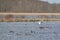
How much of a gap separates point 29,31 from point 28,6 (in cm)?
61

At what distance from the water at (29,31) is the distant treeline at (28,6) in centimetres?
23

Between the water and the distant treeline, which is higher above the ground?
the distant treeline

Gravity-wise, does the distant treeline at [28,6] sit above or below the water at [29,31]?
above

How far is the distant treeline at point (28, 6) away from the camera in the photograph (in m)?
2.63

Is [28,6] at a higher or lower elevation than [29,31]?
higher

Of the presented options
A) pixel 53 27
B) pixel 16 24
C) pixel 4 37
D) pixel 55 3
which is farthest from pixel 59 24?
pixel 4 37

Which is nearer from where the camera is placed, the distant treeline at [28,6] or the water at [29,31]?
the water at [29,31]

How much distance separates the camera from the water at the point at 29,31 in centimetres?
189

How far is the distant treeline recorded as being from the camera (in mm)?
2627

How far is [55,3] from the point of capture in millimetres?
2619

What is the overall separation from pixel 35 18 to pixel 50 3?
0.35 m

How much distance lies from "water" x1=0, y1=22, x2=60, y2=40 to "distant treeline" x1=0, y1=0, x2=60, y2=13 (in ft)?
0.75

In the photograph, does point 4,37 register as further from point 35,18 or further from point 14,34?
point 35,18

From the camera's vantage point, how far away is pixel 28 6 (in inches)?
105
